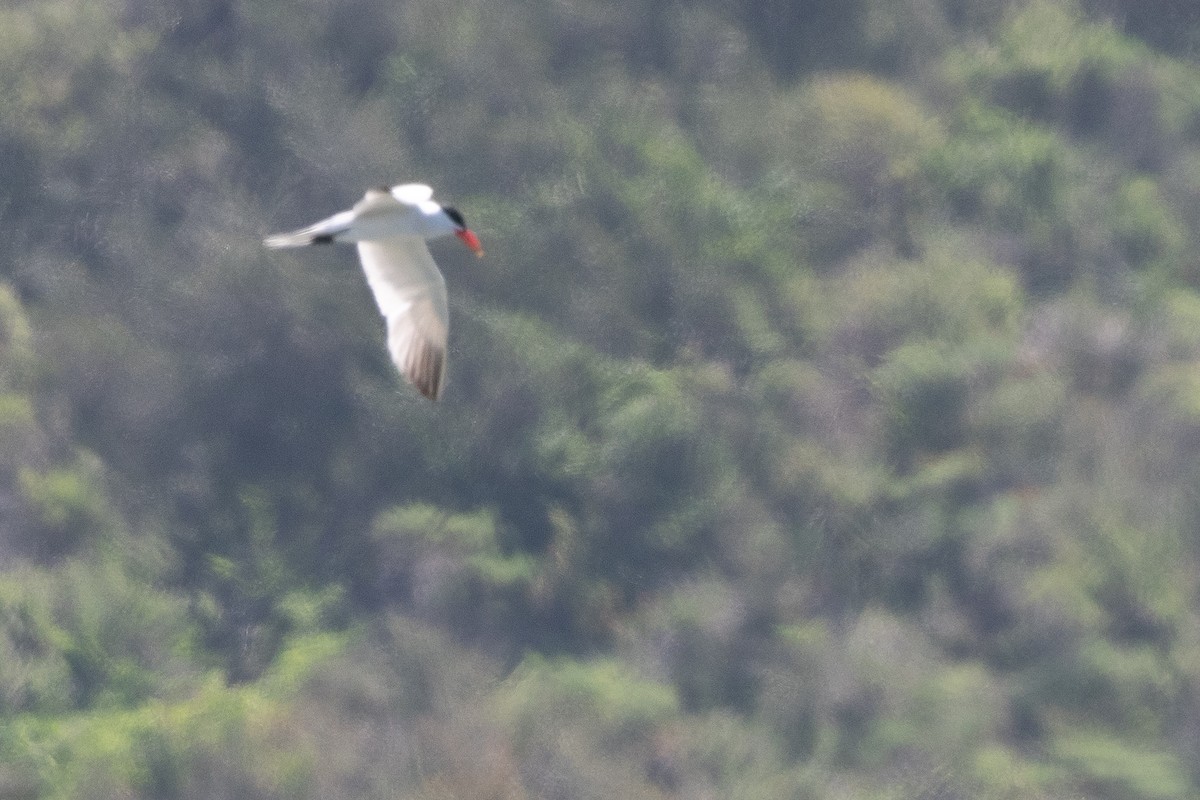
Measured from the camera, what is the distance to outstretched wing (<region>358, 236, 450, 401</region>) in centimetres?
1172

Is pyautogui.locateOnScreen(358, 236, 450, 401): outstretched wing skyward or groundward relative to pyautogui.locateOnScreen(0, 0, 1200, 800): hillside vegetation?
groundward

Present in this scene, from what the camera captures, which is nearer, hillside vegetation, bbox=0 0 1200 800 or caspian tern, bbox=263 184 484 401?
caspian tern, bbox=263 184 484 401

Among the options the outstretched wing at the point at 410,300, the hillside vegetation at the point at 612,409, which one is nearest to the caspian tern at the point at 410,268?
the outstretched wing at the point at 410,300

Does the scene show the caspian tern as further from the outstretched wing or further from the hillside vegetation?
the hillside vegetation

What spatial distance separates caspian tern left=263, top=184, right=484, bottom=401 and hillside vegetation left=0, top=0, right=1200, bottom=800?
558 centimetres

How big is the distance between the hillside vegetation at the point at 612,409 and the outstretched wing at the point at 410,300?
5.57m

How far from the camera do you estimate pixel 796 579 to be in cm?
1848

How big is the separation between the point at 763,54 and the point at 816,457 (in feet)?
14.4

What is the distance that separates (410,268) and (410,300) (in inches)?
7.4

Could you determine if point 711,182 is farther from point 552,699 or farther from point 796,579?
point 552,699

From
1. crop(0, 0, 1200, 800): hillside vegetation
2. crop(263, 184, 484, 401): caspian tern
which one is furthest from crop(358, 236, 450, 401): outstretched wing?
crop(0, 0, 1200, 800): hillside vegetation

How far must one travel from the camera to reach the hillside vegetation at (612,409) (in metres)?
17.2

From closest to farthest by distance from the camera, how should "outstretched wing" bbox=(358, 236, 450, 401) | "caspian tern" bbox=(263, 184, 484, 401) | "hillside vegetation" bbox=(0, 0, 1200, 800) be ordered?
"caspian tern" bbox=(263, 184, 484, 401)
"outstretched wing" bbox=(358, 236, 450, 401)
"hillside vegetation" bbox=(0, 0, 1200, 800)

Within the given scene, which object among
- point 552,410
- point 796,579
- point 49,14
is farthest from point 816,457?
point 49,14
